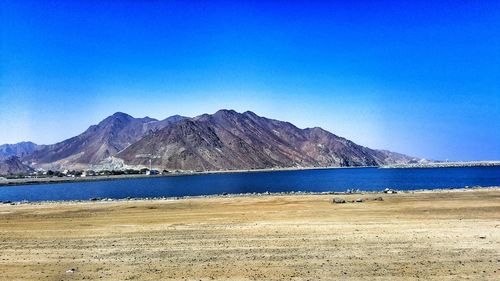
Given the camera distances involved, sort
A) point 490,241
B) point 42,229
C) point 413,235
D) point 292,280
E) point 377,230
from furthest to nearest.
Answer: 1. point 42,229
2. point 377,230
3. point 413,235
4. point 490,241
5. point 292,280

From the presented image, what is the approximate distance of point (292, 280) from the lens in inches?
612

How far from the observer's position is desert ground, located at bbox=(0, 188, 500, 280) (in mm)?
16844

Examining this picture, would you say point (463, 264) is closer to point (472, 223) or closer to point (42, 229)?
point (472, 223)

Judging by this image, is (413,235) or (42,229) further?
(42,229)

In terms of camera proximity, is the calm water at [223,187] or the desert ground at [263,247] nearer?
the desert ground at [263,247]

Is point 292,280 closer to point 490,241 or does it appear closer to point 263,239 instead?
point 263,239

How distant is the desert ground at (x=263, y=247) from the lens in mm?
16844

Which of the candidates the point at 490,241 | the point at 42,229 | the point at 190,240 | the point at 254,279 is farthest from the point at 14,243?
the point at 490,241

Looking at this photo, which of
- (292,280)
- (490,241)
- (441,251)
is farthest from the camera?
(490,241)

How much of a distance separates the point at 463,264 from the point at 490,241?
215 inches

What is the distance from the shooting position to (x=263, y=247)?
21438mm

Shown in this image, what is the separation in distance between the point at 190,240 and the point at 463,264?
45.1 ft

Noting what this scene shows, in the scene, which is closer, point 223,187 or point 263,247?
point 263,247

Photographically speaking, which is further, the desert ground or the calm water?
the calm water
